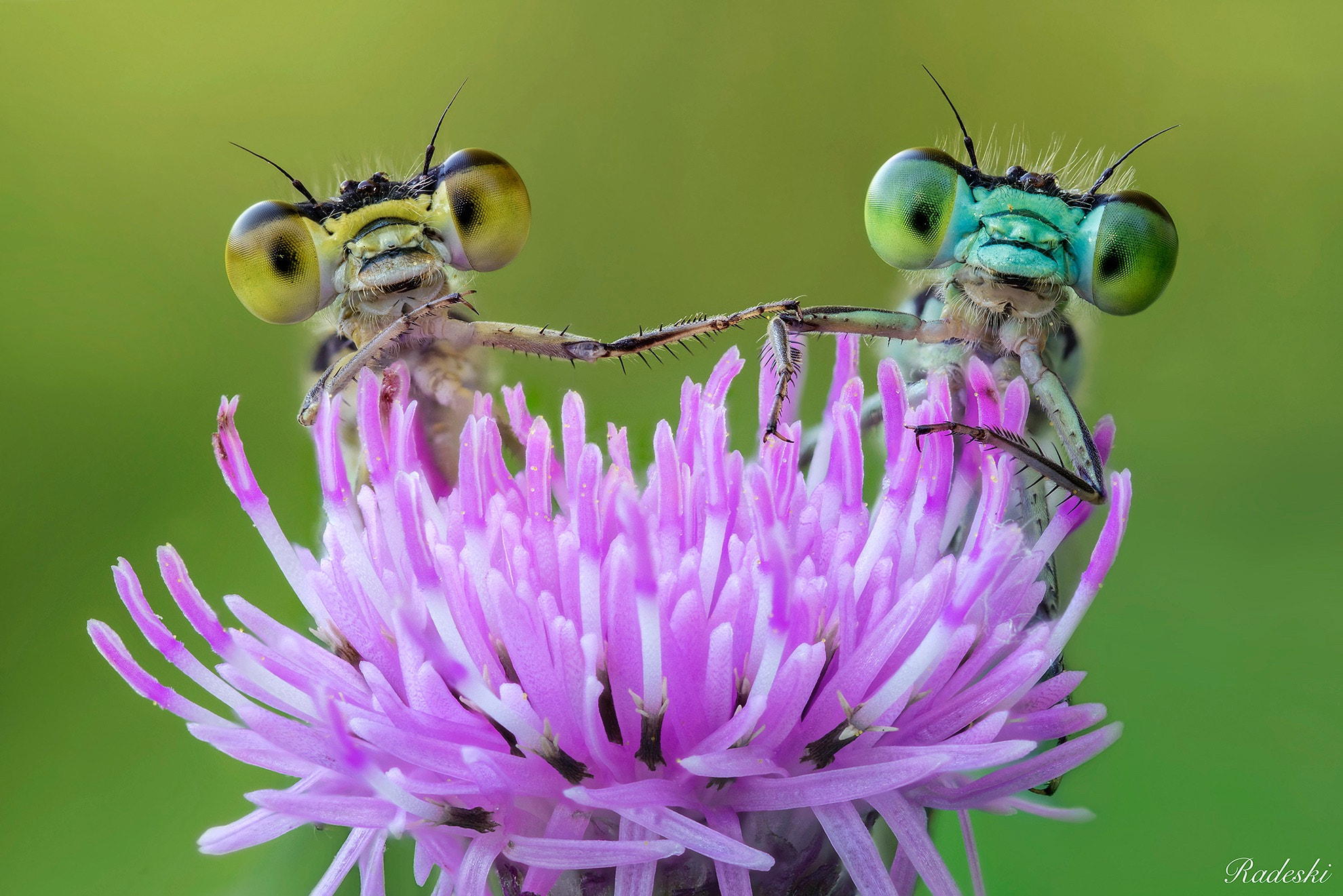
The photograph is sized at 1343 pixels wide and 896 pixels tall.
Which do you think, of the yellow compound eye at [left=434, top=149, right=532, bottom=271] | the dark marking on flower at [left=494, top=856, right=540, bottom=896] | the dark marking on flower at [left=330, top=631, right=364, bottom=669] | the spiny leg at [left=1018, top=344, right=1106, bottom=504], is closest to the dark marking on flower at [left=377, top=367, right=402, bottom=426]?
the yellow compound eye at [left=434, top=149, right=532, bottom=271]

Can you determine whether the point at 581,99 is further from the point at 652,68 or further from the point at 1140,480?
the point at 1140,480

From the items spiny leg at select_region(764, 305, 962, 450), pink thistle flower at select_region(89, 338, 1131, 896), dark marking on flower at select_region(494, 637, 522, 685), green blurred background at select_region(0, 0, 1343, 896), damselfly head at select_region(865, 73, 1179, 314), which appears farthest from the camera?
green blurred background at select_region(0, 0, 1343, 896)

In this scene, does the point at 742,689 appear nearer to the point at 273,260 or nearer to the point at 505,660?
the point at 505,660

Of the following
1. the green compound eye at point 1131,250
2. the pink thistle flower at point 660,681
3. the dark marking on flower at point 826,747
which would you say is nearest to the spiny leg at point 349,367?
the pink thistle flower at point 660,681

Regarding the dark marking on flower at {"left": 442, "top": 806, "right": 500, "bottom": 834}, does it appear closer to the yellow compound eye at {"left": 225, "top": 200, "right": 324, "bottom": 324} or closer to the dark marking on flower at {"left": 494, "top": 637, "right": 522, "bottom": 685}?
the dark marking on flower at {"left": 494, "top": 637, "right": 522, "bottom": 685}

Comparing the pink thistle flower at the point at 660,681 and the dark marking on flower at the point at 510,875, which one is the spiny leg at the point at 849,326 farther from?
the dark marking on flower at the point at 510,875

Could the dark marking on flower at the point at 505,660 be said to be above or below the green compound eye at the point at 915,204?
below
